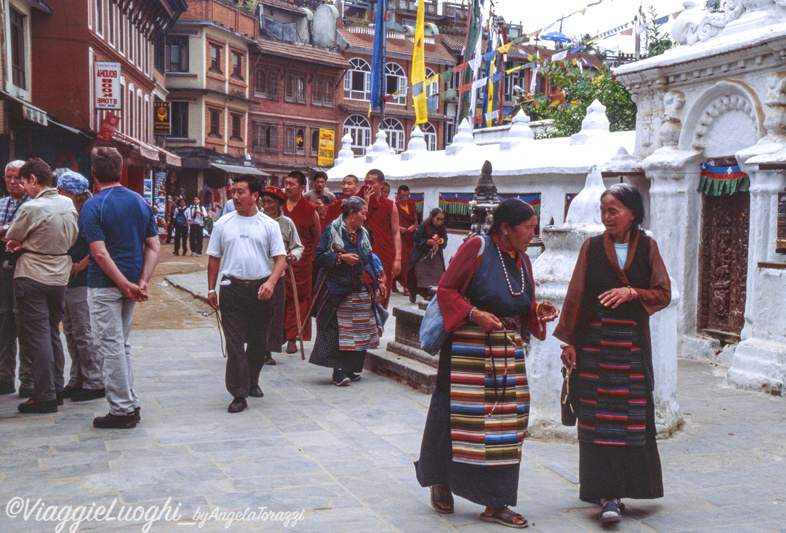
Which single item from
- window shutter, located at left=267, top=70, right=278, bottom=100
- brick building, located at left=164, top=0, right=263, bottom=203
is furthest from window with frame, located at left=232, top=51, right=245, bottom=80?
window shutter, located at left=267, top=70, right=278, bottom=100

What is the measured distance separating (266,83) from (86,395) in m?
41.5

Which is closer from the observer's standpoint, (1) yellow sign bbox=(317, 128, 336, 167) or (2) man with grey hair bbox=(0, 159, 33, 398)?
(2) man with grey hair bbox=(0, 159, 33, 398)

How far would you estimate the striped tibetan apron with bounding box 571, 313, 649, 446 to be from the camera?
4.18 m

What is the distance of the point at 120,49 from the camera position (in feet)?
92.4

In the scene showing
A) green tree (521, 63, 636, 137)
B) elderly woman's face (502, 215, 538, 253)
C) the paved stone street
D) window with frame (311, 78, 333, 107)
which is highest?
window with frame (311, 78, 333, 107)

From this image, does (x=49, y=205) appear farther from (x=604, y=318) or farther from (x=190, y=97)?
(x=190, y=97)

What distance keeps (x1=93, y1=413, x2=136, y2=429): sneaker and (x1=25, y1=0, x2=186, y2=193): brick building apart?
1648 cm

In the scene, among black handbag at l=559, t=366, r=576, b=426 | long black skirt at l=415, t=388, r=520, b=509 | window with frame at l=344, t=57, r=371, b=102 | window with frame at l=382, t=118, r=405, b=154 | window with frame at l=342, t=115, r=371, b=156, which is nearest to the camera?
long black skirt at l=415, t=388, r=520, b=509

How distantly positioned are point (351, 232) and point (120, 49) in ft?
77.5

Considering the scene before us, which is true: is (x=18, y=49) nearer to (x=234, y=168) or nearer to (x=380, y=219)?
(x=380, y=219)

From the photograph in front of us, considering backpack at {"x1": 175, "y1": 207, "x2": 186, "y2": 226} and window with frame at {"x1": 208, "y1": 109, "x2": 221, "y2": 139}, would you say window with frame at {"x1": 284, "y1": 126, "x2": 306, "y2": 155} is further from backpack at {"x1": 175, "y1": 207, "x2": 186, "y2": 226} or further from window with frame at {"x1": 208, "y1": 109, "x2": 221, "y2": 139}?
backpack at {"x1": 175, "y1": 207, "x2": 186, "y2": 226}

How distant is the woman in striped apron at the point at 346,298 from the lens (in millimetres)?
7414

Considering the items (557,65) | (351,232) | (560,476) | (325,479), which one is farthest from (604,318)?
(557,65)

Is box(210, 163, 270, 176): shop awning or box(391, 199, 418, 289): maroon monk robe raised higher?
box(210, 163, 270, 176): shop awning
